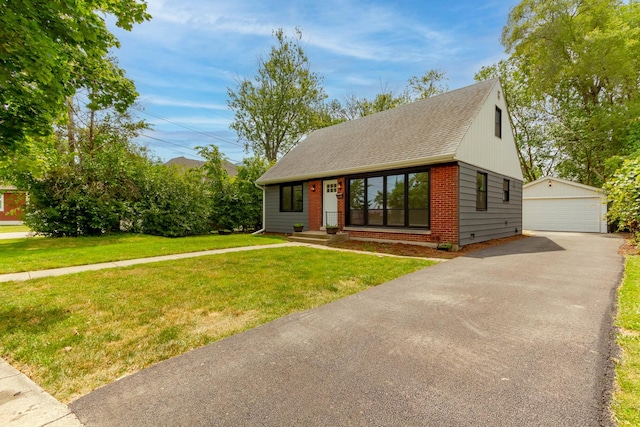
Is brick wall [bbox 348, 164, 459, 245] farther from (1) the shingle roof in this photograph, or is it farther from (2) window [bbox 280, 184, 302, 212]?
(2) window [bbox 280, 184, 302, 212]

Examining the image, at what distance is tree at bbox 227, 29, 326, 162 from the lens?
81.4ft

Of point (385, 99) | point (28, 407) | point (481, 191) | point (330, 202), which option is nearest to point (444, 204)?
point (481, 191)

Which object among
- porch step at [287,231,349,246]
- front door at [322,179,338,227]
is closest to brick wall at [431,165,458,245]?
porch step at [287,231,349,246]

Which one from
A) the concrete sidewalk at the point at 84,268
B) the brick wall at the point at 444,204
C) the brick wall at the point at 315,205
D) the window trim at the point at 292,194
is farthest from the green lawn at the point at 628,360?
the window trim at the point at 292,194

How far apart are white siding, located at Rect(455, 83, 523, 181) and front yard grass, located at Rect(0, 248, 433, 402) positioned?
4805 mm

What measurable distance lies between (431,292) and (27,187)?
14708 mm

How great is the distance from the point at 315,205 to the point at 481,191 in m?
6.56

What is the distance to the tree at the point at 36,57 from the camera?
302cm

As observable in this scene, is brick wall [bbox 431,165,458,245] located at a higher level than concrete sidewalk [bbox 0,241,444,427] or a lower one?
higher

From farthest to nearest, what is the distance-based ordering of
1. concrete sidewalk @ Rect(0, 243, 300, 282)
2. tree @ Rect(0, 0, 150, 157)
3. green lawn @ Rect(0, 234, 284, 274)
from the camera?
green lawn @ Rect(0, 234, 284, 274), concrete sidewalk @ Rect(0, 243, 300, 282), tree @ Rect(0, 0, 150, 157)

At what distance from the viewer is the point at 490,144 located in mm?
10992

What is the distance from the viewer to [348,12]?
9.80m

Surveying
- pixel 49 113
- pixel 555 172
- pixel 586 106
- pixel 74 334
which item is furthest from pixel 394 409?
pixel 555 172

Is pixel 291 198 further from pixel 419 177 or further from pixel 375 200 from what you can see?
pixel 419 177
